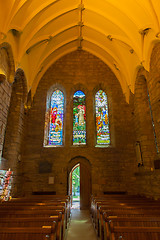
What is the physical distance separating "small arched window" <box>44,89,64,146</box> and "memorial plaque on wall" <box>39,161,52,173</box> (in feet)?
3.40

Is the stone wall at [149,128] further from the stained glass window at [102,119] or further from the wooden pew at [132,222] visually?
the wooden pew at [132,222]

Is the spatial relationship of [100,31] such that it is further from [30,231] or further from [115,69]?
[30,231]

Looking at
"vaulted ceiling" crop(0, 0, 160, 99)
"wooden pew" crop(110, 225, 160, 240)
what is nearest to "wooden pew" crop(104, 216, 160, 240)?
"wooden pew" crop(110, 225, 160, 240)

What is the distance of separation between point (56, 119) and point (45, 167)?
269 centimetres

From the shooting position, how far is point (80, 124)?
9359mm

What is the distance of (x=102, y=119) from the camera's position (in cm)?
947

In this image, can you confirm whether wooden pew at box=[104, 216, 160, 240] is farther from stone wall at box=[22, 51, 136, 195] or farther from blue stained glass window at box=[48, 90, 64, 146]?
blue stained glass window at box=[48, 90, 64, 146]

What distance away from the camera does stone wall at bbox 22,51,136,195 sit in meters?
8.02

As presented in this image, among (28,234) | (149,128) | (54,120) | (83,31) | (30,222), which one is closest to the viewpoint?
(28,234)

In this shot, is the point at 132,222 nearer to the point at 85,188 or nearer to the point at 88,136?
the point at 85,188

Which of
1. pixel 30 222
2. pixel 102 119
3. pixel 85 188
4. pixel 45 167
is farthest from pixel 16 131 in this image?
pixel 30 222

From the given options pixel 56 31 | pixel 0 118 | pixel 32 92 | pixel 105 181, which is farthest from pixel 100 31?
pixel 105 181

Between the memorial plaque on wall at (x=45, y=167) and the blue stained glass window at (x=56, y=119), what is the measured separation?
1128 mm

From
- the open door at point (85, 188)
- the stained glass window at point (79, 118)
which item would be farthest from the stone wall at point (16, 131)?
the open door at point (85, 188)
